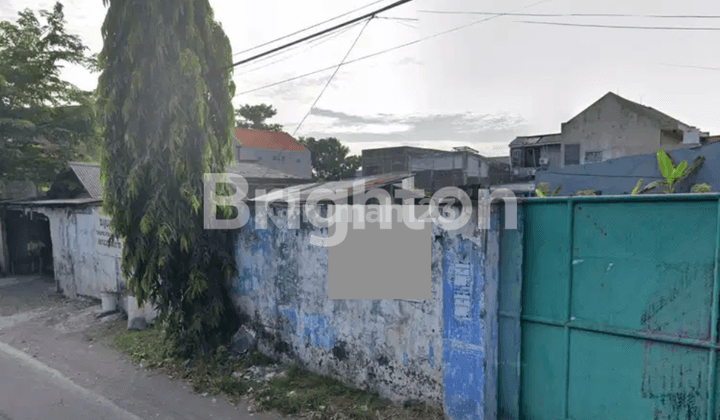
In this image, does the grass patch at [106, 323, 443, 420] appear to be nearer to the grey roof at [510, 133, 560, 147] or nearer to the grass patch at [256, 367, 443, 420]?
the grass patch at [256, 367, 443, 420]

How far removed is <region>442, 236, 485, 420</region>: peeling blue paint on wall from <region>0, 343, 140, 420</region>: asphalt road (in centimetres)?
362

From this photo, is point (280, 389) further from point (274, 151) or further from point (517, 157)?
point (274, 151)

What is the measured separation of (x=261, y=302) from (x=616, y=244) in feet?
15.0

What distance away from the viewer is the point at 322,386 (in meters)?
5.09

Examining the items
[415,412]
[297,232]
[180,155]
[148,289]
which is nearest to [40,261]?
[148,289]

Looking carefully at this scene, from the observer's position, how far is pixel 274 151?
3553 centimetres

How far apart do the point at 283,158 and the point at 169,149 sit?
31629 millimetres

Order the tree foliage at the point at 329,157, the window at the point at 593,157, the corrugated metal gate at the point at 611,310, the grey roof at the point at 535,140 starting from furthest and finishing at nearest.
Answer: the tree foliage at the point at 329,157 < the grey roof at the point at 535,140 < the window at the point at 593,157 < the corrugated metal gate at the point at 611,310

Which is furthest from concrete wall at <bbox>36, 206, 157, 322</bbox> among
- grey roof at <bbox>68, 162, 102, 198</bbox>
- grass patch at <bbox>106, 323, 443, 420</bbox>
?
grass patch at <bbox>106, 323, 443, 420</bbox>

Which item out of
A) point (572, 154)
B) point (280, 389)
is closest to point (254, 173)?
point (280, 389)

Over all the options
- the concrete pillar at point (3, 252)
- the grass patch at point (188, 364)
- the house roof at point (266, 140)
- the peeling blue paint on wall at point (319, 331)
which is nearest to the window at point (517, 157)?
the house roof at point (266, 140)

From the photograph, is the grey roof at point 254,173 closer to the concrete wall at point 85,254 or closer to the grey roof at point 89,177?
the concrete wall at point 85,254

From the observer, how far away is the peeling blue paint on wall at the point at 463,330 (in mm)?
4035

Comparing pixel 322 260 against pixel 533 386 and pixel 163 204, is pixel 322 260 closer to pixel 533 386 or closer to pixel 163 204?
pixel 163 204
